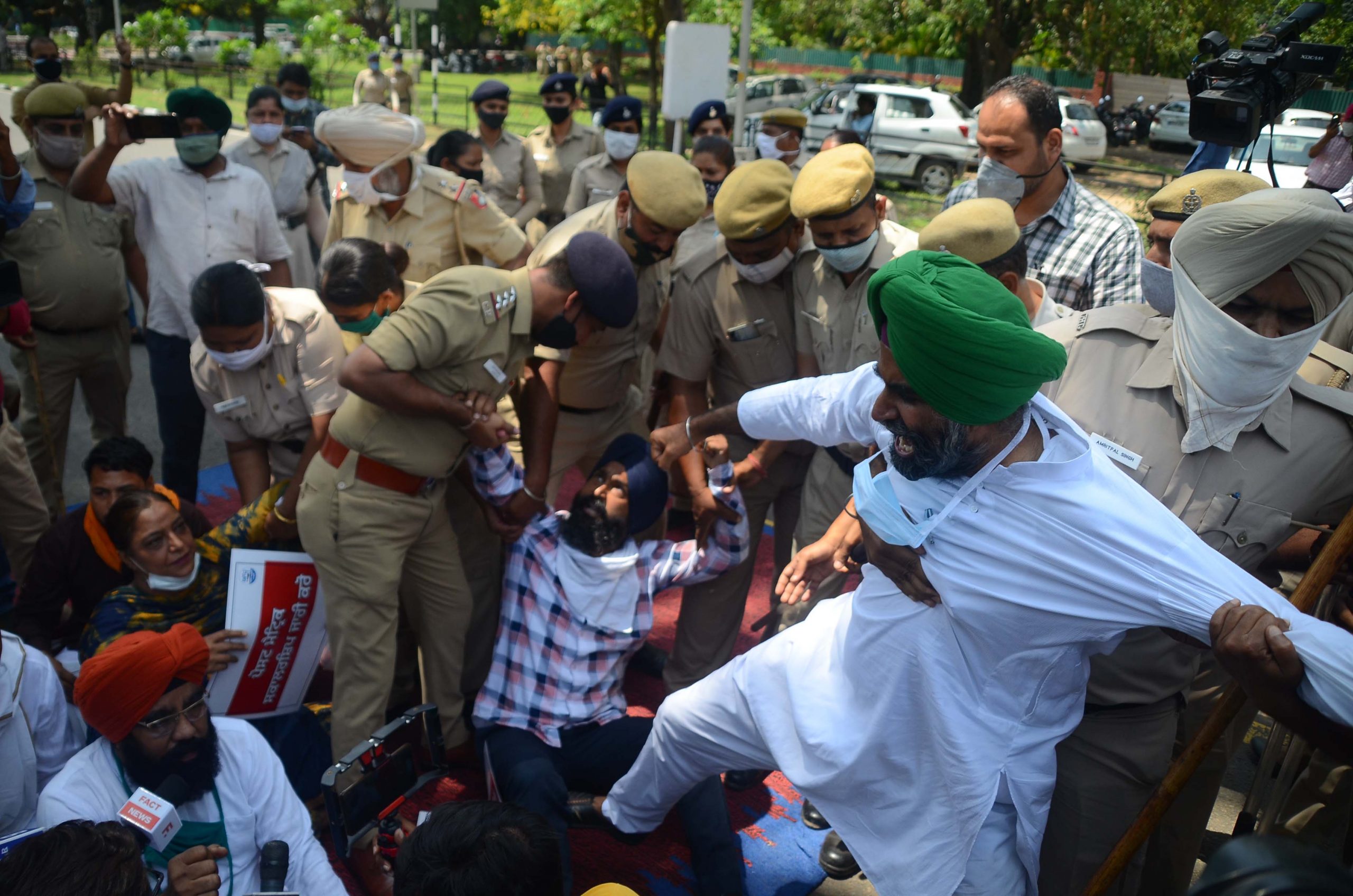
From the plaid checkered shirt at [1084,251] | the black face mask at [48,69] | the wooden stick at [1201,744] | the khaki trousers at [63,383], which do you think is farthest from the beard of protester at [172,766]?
the black face mask at [48,69]

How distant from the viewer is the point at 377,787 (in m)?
2.85

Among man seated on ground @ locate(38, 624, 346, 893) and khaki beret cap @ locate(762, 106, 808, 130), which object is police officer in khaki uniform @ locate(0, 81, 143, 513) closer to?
man seated on ground @ locate(38, 624, 346, 893)

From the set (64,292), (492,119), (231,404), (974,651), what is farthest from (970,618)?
(492,119)

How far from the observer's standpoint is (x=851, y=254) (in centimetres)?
327

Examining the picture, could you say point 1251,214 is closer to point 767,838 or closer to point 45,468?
point 767,838

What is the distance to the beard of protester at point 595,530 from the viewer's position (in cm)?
340

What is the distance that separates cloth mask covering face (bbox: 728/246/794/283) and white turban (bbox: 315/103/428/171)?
6.08ft

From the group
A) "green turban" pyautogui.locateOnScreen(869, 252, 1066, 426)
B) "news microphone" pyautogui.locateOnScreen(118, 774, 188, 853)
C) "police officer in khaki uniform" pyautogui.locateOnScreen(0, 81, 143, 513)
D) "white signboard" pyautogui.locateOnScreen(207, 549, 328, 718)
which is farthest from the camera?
"police officer in khaki uniform" pyautogui.locateOnScreen(0, 81, 143, 513)

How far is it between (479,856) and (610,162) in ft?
18.9

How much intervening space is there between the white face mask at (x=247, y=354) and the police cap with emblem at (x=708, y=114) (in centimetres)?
515

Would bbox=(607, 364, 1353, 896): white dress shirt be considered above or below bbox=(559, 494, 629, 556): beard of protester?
above

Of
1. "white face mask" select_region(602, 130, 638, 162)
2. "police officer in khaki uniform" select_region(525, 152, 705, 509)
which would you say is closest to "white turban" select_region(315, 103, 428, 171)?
"police officer in khaki uniform" select_region(525, 152, 705, 509)

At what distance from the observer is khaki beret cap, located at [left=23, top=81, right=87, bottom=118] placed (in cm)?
503

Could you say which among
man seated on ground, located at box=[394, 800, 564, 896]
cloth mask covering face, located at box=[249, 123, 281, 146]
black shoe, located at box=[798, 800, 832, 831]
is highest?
cloth mask covering face, located at box=[249, 123, 281, 146]
